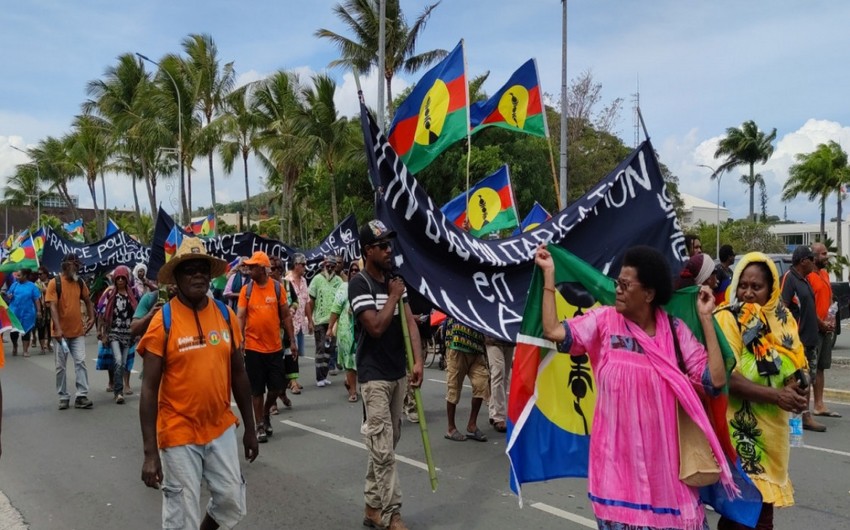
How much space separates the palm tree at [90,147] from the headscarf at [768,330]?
44.9m

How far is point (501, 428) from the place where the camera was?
26.0ft

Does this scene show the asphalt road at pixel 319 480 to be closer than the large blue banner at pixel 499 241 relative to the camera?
No

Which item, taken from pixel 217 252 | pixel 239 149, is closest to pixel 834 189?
pixel 239 149

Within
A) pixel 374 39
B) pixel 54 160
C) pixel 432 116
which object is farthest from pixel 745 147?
pixel 432 116

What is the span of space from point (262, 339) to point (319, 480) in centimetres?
191

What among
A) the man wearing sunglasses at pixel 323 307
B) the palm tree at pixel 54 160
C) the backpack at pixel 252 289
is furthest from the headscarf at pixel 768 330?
the palm tree at pixel 54 160

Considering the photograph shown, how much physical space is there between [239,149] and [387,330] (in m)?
34.0

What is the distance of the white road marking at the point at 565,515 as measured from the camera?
202 inches

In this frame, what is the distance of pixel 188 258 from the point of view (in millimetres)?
4008

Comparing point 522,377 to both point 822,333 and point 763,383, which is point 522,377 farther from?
point 822,333

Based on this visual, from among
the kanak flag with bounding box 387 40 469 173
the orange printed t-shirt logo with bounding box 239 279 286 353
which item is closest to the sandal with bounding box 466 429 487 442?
the orange printed t-shirt logo with bounding box 239 279 286 353

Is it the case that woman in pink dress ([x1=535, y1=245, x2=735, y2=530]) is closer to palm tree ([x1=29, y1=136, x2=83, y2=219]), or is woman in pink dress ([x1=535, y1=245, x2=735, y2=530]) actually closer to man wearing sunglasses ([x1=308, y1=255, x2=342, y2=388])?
man wearing sunglasses ([x1=308, y1=255, x2=342, y2=388])

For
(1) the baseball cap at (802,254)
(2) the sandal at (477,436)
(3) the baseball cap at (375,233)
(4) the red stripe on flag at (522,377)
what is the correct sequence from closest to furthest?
(4) the red stripe on flag at (522,377)
(3) the baseball cap at (375,233)
(2) the sandal at (477,436)
(1) the baseball cap at (802,254)

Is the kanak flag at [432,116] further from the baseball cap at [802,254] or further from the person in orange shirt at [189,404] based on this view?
the baseball cap at [802,254]
